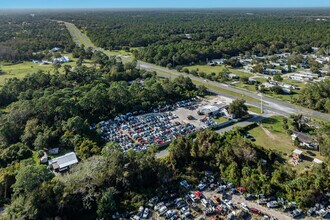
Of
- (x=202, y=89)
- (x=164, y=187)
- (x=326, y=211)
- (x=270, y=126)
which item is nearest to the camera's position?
(x=326, y=211)

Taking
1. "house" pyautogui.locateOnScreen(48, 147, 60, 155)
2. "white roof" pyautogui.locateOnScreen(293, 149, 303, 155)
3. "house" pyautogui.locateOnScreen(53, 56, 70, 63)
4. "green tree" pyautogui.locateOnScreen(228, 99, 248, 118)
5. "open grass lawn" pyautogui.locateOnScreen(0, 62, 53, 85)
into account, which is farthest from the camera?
"house" pyautogui.locateOnScreen(53, 56, 70, 63)

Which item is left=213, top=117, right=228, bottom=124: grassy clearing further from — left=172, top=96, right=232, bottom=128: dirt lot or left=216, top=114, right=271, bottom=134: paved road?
left=172, top=96, right=232, bottom=128: dirt lot

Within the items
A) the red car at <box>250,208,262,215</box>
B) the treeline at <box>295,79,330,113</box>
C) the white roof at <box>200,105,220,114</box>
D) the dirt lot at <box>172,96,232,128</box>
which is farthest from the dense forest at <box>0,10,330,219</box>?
the white roof at <box>200,105,220,114</box>

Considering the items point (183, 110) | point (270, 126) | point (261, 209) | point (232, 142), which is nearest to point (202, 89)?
point (183, 110)

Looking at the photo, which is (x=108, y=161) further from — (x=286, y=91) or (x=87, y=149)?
(x=286, y=91)

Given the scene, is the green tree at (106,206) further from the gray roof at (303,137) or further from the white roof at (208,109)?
the gray roof at (303,137)

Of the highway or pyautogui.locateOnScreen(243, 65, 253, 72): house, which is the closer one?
the highway

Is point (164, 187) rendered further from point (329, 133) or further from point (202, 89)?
point (202, 89)
